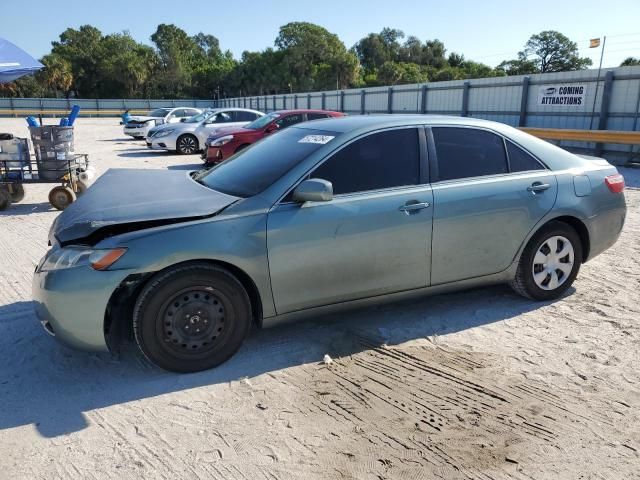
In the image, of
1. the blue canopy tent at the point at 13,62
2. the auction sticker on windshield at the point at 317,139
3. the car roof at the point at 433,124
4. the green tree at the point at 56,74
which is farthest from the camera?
the green tree at the point at 56,74

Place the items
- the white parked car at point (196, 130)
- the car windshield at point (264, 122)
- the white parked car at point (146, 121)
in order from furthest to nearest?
the white parked car at point (146, 121) → the white parked car at point (196, 130) → the car windshield at point (264, 122)

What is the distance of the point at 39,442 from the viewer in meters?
2.77

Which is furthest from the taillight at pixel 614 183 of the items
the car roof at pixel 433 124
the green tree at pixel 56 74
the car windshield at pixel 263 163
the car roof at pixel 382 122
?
the green tree at pixel 56 74

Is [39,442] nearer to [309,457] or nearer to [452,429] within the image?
[309,457]

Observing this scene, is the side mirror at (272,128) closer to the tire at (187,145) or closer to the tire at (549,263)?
the tire at (187,145)

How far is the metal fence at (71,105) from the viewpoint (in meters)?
53.8

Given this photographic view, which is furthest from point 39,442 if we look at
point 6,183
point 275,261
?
point 6,183

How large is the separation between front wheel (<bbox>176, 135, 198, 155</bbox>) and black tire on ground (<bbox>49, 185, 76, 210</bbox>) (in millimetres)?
8785

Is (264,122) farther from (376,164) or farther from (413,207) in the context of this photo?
(413,207)

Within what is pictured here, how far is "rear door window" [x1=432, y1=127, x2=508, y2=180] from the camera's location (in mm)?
4117

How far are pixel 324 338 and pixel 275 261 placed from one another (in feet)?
2.83

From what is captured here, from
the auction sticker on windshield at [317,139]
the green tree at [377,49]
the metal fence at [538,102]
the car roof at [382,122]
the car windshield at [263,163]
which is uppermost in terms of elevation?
the green tree at [377,49]

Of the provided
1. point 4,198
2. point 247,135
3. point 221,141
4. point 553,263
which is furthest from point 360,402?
point 247,135

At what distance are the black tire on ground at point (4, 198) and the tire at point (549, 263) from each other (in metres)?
8.07
